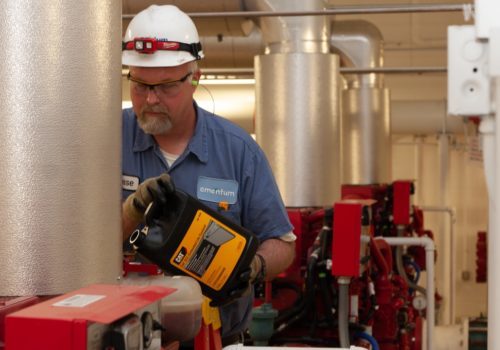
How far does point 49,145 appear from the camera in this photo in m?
1.21

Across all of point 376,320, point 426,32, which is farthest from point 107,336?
point 426,32

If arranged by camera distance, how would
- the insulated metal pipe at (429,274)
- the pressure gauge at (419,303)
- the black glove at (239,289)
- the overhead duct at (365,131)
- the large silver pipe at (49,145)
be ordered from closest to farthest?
the large silver pipe at (49,145), the black glove at (239,289), the insulated metal pipe at (429,274), the pressure gauge at (419,303), the overhead duct at (365,131)

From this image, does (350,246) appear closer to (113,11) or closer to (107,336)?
(113,11)

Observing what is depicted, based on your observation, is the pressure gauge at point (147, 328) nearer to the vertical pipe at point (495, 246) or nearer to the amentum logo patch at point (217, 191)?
the vertical pipe at point (495, 246)

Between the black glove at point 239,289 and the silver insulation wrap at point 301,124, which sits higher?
the silver insulation wrap at point 301,124

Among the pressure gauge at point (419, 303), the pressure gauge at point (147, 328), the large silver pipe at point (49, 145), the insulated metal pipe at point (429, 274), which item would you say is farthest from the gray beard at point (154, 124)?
the pressure gauge at point (419, 303)

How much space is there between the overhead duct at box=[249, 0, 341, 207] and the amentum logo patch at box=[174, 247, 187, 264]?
2.13 meters

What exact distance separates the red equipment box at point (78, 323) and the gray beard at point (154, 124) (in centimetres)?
112

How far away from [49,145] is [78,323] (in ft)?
1.16

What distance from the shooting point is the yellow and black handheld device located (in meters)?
1.68

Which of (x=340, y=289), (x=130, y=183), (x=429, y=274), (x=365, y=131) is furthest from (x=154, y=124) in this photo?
(x=365, y=131)

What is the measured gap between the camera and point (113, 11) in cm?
133

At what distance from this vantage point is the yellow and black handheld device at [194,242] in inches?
66.2

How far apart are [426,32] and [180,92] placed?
595cm
